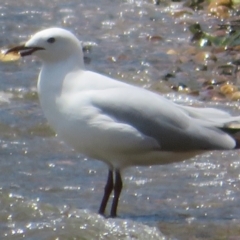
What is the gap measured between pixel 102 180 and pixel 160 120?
80 cm

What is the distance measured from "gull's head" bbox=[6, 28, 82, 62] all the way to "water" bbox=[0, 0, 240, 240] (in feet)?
2.87

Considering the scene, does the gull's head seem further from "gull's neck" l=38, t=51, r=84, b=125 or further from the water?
the water

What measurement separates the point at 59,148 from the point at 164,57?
117 inches

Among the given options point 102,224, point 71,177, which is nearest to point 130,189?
point 71,177

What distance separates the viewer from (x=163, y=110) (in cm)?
607

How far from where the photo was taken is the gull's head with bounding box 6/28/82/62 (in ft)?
19.9

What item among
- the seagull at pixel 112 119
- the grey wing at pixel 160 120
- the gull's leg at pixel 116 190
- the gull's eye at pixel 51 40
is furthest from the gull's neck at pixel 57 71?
the gull's leg at pixel 116 190

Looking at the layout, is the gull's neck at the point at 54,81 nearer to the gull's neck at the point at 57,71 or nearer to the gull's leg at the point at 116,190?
the gull's neck at the point at 57,71

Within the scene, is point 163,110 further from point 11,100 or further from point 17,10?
point 17,10

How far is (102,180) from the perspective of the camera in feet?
21.8

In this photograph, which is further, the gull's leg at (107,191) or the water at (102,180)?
the gull's leg at (107,191)

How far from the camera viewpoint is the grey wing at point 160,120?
597 centimetres

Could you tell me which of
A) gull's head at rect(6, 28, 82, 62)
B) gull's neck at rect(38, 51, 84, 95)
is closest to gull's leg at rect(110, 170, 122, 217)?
gull's neck at rect(38, 51, 84, 95)

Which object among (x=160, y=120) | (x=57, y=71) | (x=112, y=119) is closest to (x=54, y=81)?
(x=57, y=71)
